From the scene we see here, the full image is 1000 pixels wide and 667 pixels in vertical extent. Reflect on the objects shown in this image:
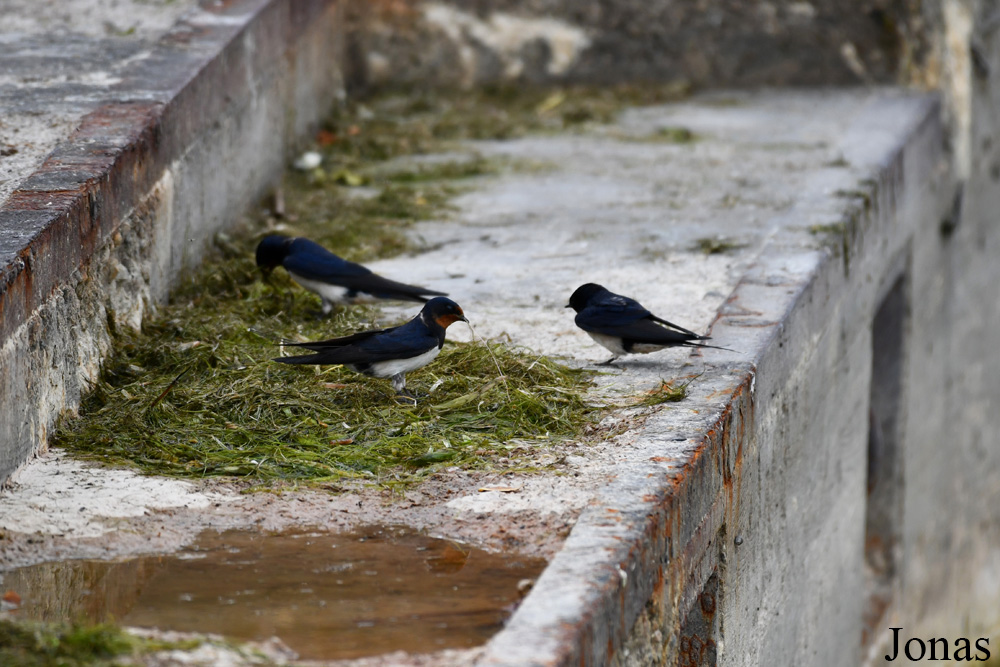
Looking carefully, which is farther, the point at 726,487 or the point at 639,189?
the point at 639,189

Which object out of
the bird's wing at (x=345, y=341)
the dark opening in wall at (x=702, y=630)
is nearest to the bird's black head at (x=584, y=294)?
the bird's wing at (x=345, y=341)

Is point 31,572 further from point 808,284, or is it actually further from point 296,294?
point 808,284

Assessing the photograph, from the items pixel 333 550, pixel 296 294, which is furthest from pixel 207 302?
pixel 333 550

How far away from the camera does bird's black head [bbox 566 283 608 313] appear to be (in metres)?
4.61

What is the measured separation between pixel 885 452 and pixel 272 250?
4.18m

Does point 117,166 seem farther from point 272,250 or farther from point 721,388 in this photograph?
point 721,388

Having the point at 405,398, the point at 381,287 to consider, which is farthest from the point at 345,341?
the point at 381,287

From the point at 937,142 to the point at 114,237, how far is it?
556 centimetres

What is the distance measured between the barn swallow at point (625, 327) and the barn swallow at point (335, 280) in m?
0.63

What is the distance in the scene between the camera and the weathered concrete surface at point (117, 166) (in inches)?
153

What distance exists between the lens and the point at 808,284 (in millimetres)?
5188

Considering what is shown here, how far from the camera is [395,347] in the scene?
4.22 meters

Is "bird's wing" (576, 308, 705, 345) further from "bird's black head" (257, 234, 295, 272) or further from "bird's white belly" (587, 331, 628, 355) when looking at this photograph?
"bird's black head" (257, 234, 295, 272)

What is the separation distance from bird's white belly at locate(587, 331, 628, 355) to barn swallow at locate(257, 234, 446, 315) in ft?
2.18
